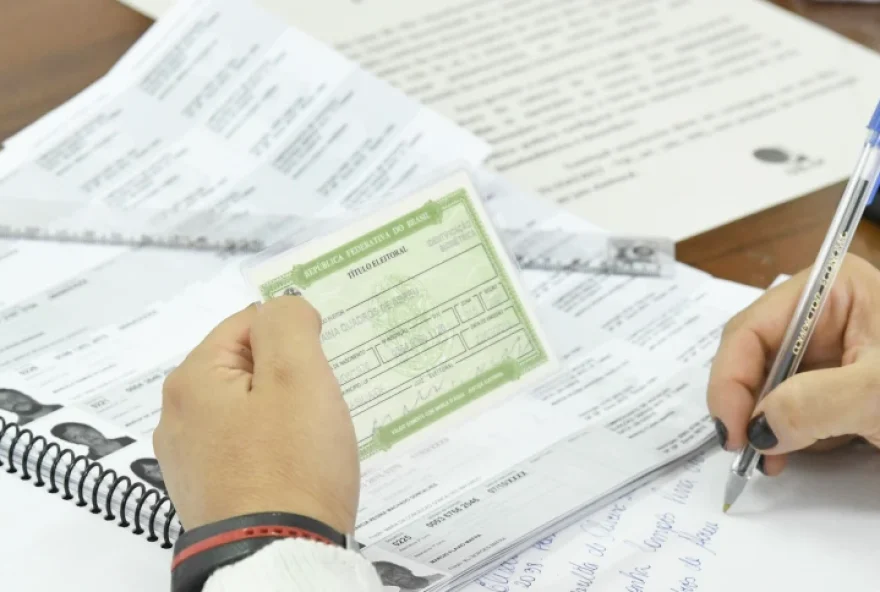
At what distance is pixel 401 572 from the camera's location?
0.51m

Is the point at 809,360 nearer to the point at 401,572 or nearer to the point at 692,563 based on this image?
the point at 692,563

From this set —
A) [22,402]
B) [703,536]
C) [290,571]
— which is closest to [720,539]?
[703,536]

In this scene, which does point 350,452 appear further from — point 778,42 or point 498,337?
point 778,42

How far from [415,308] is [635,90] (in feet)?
1.41

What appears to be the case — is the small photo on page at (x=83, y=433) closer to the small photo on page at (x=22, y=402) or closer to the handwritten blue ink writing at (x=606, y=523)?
the small photo on page at (x=22, y=402)

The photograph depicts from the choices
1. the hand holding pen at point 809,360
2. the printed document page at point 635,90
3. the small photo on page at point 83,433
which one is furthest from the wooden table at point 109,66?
the small photo on page at point 83,433

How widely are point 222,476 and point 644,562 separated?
9.1 inches

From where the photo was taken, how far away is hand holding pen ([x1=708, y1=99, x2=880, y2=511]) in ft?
1.75

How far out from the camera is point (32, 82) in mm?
880

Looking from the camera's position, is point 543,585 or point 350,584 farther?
point 543,585

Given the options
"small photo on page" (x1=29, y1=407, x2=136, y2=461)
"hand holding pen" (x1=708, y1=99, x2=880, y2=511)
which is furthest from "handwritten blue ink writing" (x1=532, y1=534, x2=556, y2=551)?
"small photo on page" (x1=29, y1=407, x2=136, y2=461)

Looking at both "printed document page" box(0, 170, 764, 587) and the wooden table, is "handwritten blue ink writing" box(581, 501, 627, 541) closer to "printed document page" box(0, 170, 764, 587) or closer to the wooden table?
"printed document page" box(0, 170, 764, 587)

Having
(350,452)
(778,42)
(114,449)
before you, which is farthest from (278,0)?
(350,452)

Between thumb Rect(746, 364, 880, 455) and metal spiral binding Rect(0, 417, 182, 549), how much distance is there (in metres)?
0.32
